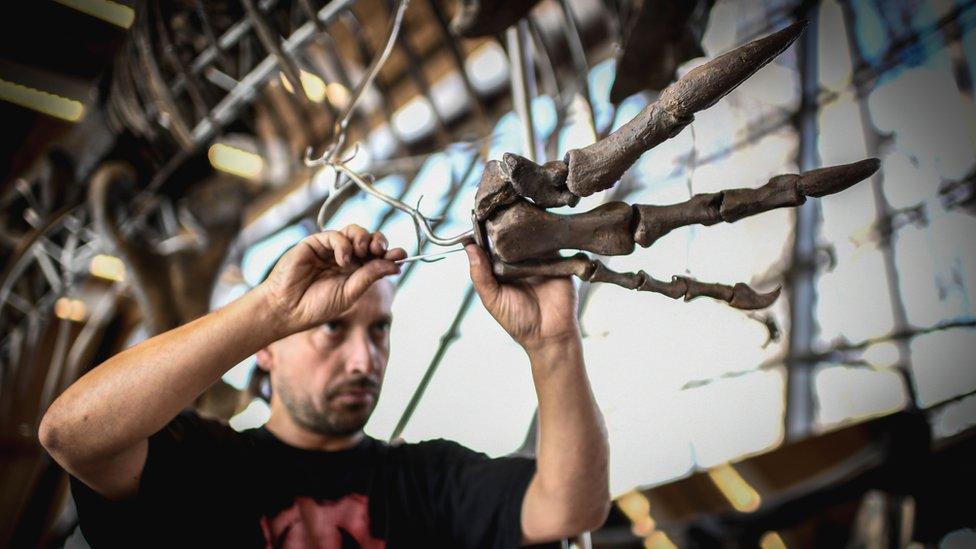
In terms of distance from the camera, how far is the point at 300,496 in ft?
4.36

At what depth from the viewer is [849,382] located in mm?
2350

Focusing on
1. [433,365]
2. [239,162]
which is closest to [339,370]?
[433,365]

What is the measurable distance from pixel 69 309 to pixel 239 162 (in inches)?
52.6

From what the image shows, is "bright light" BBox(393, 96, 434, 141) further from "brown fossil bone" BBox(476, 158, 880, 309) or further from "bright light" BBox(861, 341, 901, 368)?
"brown fossil bone" BBox(476, 158, 880, 309)

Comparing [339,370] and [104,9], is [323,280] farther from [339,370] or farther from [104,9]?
[104,9]

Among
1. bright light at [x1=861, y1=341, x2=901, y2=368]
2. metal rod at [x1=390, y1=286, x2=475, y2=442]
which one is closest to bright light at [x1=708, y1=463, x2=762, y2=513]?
bright light at [x1=861, y1=341, x2=901, y2=368]

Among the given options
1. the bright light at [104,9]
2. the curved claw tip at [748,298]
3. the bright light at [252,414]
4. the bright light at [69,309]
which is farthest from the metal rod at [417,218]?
the bright light at [69,309]

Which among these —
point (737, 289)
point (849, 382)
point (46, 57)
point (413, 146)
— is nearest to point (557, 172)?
point (737, 289)

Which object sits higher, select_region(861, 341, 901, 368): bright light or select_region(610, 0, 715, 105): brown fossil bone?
select_region(610, 0, 715, 105): brown fossil bone

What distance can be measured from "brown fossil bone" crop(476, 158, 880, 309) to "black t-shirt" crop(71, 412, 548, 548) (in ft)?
1.79

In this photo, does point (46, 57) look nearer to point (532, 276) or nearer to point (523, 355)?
point (523, 355)

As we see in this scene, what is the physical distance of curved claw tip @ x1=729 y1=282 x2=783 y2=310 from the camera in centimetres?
92

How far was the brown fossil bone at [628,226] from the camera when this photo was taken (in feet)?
2.66

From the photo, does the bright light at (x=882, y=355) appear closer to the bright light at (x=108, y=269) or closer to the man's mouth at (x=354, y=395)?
the man's mouth at (x=354, y=395)
